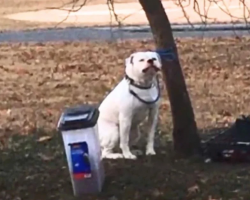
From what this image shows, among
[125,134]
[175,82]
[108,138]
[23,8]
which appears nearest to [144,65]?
[175,82]

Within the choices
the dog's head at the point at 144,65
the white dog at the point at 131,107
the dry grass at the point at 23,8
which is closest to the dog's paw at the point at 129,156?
the white dog at the point at 131,107

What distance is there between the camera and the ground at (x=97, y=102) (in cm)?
623

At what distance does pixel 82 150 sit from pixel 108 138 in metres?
1.19

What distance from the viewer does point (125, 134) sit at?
7.01 metres

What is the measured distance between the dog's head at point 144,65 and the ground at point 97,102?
2.23ft

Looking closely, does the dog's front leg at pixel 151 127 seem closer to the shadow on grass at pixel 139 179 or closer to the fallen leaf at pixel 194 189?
the shadow on grass at pixel 139 179

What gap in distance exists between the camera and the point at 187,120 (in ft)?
22.9

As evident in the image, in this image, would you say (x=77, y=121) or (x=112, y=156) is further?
(x=112, y=156)

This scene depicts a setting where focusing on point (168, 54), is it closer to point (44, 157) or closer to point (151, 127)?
point (151, 127)

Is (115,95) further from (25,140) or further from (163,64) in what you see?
(25,140)

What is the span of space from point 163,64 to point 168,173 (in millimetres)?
911

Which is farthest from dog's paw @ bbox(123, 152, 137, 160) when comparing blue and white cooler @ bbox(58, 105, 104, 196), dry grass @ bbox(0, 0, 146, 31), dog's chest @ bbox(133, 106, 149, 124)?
dry grass @ bbox(0, 0, 146, 31)

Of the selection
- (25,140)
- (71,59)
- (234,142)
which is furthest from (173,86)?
(71,59)

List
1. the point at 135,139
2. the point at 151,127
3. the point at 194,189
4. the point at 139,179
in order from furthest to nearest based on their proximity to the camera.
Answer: the point at 135,139 → the point at 151,127 → the point at 139,179 → the point at 194,189
